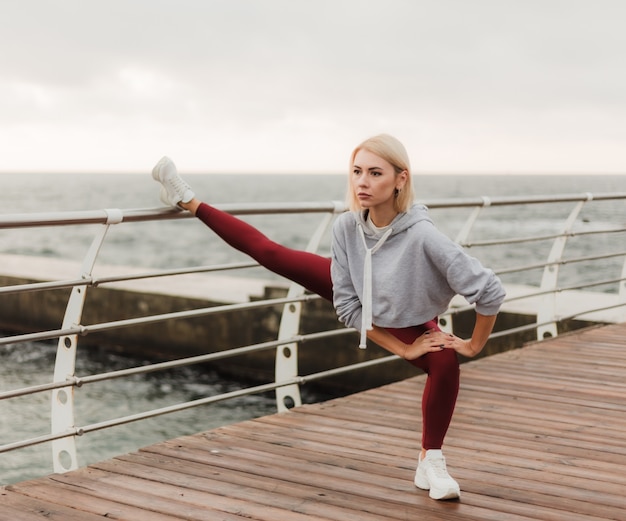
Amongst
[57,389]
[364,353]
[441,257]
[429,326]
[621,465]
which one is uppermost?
[441,257]

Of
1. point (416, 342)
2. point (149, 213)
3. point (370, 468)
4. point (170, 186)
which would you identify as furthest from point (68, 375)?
point (416, 342)

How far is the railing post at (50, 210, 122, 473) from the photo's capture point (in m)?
3.03

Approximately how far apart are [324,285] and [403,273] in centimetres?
49

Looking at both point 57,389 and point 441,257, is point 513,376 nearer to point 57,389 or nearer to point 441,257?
point 441,257

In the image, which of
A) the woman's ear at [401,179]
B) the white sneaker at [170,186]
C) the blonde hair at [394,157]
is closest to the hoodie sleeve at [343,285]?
the blonde hair at [394,157]

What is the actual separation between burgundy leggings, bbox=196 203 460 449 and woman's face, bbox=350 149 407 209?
43cm

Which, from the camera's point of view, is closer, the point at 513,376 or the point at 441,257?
the point at 441,257

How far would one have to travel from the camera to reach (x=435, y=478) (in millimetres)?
2732

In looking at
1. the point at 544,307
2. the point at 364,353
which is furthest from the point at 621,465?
the point at 364,353

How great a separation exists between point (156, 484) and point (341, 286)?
88 cm

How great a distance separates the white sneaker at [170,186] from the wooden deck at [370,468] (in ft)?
3.02

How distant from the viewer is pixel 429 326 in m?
2.81

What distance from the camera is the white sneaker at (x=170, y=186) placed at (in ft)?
10.3

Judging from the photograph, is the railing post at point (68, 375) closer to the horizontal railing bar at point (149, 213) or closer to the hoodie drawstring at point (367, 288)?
the horizontal railing bar at point (149, 213)
